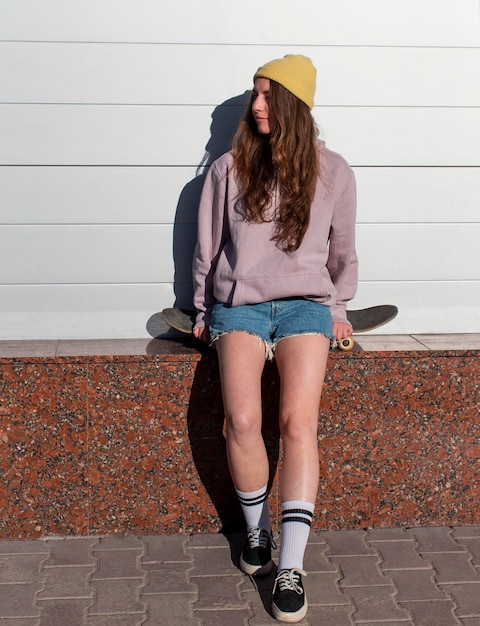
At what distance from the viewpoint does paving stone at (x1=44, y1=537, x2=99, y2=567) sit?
3.70 m

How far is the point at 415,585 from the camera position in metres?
3.52

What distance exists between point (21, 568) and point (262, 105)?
1923mm

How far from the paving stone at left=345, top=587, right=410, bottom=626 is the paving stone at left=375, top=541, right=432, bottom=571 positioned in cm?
20

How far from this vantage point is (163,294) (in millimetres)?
4211

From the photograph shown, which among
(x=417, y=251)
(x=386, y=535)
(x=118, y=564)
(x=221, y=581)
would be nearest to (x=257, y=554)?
(x=221, y=581)

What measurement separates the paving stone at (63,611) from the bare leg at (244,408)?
0.70 m

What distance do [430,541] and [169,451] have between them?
1080mm

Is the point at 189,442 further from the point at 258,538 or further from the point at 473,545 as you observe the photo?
the point at 473,545

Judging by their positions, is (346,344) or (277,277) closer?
(277,277)

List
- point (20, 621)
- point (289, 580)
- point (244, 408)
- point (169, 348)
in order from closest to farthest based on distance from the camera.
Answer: point (20, 621) → point (289, 580) → point (244, 408) → point (169, 348)

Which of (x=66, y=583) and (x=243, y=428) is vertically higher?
(x=243, y=428)

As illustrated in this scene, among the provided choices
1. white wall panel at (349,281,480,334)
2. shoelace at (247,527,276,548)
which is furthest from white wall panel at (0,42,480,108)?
shoelace at (247,527,276,548)

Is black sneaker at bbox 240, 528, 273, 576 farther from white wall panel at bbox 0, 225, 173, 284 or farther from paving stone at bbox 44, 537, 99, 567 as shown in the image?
white wall panel at bbox 0, 225, 173, 284

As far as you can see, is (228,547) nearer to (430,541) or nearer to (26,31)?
(430,541)
